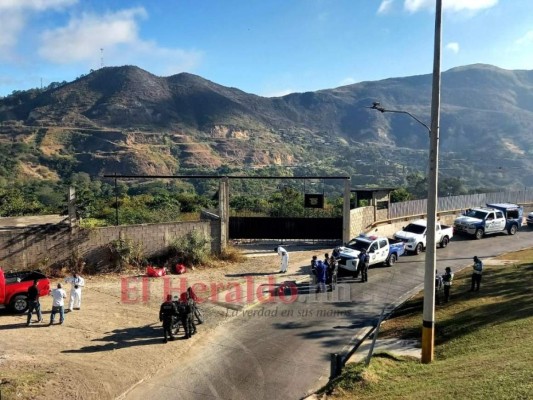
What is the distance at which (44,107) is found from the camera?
144 m

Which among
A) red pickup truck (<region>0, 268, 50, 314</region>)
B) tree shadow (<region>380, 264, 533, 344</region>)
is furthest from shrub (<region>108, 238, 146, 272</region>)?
tree shadow (<region>380, 264, 533, 344</region>)

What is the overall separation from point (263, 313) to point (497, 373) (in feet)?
28.7

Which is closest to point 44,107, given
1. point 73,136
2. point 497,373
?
point 73,136

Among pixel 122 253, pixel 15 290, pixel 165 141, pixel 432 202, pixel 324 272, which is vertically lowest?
pixel 15 290

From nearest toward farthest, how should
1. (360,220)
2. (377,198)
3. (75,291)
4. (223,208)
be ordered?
(75,291)
(223,208)
(360,220)
(377,198)

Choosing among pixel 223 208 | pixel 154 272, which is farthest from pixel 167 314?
pixel 223 208

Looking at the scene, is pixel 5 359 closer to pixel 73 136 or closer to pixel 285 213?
pixel 285 213

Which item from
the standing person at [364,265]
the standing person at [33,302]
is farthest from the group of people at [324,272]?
the standing person at [33,302]

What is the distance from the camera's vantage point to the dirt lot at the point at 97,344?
10305mm

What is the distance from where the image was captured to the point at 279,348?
12.8 m

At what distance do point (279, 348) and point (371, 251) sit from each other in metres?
10.0

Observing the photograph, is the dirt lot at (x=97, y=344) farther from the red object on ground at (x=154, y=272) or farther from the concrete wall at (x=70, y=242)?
the concrete wall at (x=70, y=242)

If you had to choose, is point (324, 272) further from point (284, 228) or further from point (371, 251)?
point (284, 228)

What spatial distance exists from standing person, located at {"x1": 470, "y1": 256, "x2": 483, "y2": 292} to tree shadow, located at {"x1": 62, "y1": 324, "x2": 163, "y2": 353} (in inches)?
415
